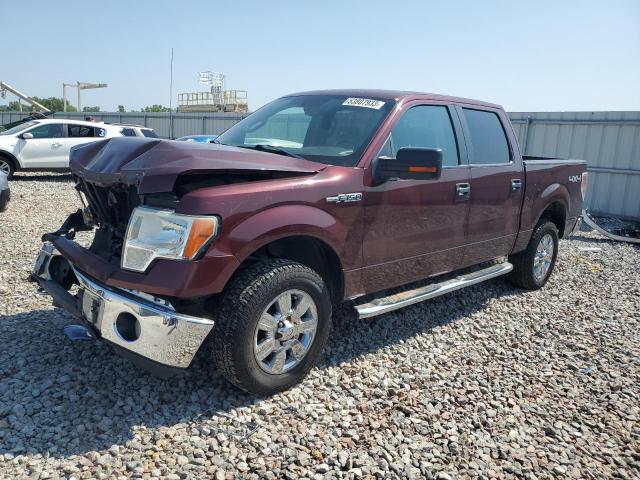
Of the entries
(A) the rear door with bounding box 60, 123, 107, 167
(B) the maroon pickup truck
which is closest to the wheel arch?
(B) the maroon pickup truck

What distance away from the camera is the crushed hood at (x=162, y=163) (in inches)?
108

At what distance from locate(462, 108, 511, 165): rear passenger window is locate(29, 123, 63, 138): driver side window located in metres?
11.8

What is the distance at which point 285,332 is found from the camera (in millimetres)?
3166

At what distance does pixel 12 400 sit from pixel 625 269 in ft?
24.3

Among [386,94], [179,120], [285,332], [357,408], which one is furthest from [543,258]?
[179,120]

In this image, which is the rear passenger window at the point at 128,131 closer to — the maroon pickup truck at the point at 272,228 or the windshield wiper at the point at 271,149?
the maroon pickup truck at the point at 272,228

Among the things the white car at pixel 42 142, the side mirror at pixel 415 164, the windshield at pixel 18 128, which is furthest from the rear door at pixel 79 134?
the side mirror at pixel 415 164

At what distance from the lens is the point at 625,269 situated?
23.9 ft

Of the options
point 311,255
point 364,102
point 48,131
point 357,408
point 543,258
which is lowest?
point 357,408

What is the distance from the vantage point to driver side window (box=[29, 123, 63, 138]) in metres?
13.1

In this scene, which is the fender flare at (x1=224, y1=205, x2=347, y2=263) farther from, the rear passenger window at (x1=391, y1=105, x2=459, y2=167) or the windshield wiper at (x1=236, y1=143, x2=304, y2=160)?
the rear passenger window at (x1=391, y1=105, x2=459, y2=167)

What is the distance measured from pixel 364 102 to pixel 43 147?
1153 cm

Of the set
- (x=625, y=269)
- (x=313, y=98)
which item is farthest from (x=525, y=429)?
(x=625, y=269)

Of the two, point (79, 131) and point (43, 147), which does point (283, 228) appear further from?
point (79, 131)
